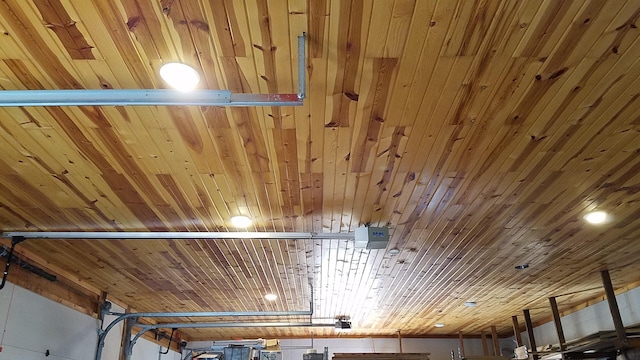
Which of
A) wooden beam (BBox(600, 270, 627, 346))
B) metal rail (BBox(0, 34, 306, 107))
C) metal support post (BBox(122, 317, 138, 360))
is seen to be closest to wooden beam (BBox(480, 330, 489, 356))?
wooden beam (BBox(600, 270, 627, 346))

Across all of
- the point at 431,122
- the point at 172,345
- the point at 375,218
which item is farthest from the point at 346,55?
the point at 172,345

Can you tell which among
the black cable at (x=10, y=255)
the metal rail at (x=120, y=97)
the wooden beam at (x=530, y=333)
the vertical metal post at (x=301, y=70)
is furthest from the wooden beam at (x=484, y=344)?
the metal rail at (x=120, y=97)

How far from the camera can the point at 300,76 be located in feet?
7.95

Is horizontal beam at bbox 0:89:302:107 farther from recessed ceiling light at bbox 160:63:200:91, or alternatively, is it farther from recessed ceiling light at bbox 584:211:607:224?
recessed ceiling light at bbox 584:211:607:224


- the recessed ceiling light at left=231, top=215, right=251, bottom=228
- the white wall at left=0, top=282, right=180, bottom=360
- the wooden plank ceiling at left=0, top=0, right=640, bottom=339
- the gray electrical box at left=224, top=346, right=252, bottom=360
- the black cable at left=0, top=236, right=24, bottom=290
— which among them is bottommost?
the gray electrical box at left=224, top=346, right=252, bottom=360

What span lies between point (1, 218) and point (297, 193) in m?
2.61

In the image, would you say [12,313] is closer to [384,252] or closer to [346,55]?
[384,252]

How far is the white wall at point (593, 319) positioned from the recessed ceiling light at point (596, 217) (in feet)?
10.8

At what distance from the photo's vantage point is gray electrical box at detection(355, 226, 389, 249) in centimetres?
447

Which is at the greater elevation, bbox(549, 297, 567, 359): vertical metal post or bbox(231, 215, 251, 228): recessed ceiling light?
bbox(231, 215, 251, 228): recessed ceiling light

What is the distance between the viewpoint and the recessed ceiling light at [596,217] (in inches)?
173

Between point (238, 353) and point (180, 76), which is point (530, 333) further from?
point (180, 76)

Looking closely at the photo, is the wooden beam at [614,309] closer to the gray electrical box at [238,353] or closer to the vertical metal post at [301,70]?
A: the gray electrical box at [238,353]

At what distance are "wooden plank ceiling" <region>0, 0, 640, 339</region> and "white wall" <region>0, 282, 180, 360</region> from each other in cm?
47
